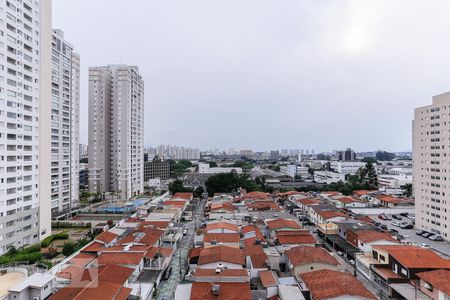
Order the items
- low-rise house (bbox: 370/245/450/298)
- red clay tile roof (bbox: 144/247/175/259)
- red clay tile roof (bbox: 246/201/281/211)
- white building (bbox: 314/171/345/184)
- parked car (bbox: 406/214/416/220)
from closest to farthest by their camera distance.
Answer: low-rise house (bbox: 370/245/450/298)
red clay tile roof (bbox: 144/247/175/259)
red clay tile roof (bbox: 246/201/281/211)
parked car (bbox: 406/214/416/220)
white building (bbox: 314/171/345/184)

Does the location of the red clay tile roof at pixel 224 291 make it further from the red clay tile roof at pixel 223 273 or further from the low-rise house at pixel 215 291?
the red clay tile roof at pixel 223 273

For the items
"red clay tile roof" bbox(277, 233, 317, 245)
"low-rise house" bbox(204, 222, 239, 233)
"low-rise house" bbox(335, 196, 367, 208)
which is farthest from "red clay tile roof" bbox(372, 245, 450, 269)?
"low-rise house" bbox(335, 196, 367, 208)

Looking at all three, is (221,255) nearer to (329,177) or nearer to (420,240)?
(420,240)

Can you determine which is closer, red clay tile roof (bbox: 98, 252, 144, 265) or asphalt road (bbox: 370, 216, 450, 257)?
red clay tile roof (bbox: 98, 252, 144, 265)

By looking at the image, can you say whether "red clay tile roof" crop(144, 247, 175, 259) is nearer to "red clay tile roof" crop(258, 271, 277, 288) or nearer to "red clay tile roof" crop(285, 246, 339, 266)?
"red clay tile roof" crop(258, 271, 277, 288)

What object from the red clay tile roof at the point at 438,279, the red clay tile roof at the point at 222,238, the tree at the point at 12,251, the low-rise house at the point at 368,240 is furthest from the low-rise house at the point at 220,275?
the tree at the point at 12,251

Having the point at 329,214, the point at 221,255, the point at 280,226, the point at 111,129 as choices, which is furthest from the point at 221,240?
the point at 111,129
